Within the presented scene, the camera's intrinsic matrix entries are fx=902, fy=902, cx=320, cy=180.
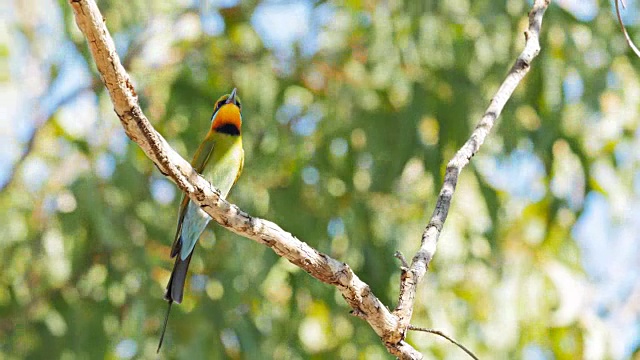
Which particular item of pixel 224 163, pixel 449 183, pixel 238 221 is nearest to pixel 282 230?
pixel 238 221

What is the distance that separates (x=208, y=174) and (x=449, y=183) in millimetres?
1164

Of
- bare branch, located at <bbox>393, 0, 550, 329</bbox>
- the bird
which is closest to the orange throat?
the bird

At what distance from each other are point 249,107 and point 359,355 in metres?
1.05

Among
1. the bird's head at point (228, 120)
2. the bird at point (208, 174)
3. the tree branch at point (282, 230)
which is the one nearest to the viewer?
the tree branch at point (282, 230)

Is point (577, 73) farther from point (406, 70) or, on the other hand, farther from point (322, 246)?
point (322, 246)

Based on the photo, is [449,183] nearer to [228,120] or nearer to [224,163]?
[224,163]

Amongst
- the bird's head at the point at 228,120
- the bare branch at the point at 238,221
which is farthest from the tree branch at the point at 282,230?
the bird's head at the point at 228,120

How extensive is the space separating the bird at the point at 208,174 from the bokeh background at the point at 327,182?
0.55 meters

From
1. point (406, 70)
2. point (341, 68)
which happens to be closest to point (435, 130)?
point (406, 70)

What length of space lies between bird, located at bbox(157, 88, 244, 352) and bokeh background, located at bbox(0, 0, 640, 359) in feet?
1.80

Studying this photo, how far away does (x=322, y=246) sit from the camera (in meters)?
3.29

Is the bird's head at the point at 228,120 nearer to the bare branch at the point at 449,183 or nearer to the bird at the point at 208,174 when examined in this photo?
the bird at the point at 208,174

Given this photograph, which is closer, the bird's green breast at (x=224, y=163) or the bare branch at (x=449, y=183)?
the bare branch at (x=449, y=183)

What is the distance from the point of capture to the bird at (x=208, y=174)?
245 centimetres
